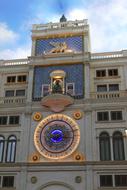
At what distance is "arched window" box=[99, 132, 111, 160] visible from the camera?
96.2 ft

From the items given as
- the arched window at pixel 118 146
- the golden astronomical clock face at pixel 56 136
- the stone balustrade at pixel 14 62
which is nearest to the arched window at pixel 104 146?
the arched window at pixel 118 146

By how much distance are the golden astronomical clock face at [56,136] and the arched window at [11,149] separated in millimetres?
2260

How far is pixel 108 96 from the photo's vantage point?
105 feet

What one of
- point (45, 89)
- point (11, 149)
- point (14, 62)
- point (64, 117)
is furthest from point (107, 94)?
point (14, 62)

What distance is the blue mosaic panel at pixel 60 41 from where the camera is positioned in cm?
3509

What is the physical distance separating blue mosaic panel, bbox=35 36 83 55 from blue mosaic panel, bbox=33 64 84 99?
221 cm

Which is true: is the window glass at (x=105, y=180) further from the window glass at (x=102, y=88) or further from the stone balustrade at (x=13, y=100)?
the stone balustrade at (x=13, y=100)

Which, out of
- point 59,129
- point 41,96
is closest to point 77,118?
point 59,129

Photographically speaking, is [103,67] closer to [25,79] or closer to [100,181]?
[25,79]

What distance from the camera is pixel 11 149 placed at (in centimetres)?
3111

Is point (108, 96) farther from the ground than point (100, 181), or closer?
farther from the ground

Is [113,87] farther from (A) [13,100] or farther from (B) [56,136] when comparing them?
(A) [13,100]

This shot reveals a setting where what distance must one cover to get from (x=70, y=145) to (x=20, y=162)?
4.88m

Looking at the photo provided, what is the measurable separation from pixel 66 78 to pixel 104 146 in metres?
8.11
